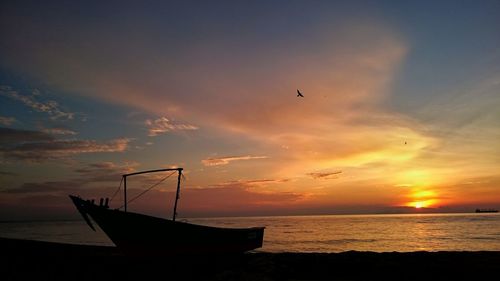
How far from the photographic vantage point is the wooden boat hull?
1582 centimetres

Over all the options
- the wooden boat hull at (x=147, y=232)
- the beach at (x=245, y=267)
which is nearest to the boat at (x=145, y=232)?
the wooden boat hull at (x=147, y=232)

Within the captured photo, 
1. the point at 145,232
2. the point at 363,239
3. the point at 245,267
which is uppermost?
the point at 145,232

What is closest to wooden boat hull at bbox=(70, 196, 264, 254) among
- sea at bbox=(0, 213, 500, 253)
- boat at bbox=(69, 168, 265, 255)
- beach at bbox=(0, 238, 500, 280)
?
boat at bbox=(69, 168, 265, 255)

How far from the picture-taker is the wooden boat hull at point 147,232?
623 inches

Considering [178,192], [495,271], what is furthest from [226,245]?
[495,271]

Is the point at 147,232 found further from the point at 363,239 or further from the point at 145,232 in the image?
the point at 363,239

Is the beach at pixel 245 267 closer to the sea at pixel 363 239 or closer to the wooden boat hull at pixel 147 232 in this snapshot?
the wooden boat hull at pixel 147 232

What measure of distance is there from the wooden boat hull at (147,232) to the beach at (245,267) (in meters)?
0.55

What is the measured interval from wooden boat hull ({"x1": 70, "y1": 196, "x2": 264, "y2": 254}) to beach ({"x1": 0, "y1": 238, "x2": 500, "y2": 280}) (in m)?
0.55

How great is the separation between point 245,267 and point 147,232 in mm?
6178

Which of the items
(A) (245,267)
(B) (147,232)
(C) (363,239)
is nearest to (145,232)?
(B) (147,232)

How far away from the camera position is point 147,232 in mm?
16422

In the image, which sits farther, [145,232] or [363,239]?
[363,239]

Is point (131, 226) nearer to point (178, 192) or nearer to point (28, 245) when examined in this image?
point (178, 192)
